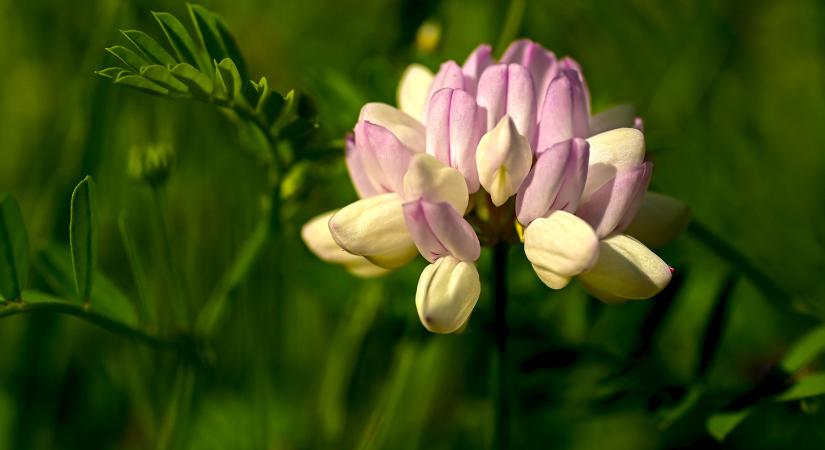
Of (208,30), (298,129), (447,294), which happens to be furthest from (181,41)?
(447,294)

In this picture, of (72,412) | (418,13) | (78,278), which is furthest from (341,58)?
(78,278)

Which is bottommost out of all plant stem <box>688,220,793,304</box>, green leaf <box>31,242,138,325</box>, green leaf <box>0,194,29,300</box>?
green leaf <box>31,242,138,325</box>

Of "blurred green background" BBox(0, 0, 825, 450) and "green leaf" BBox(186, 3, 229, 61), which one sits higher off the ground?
"green leaf" BBox(186, 3, 229, 61)

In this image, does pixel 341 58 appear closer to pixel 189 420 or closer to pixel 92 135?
pixel 92 135

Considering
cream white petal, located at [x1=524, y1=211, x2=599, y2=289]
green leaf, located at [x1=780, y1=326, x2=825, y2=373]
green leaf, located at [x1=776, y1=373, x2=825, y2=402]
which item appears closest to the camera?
cream white petal, located at [x1=524, y1=211, x2=599, y2=289]

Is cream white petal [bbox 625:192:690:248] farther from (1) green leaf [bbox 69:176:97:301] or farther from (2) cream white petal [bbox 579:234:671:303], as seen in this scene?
(1) green leaf [bbox 69:176:97:301]

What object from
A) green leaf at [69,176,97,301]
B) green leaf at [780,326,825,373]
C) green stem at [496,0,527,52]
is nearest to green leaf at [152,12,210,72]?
green leaf at [69,176,97,301]
